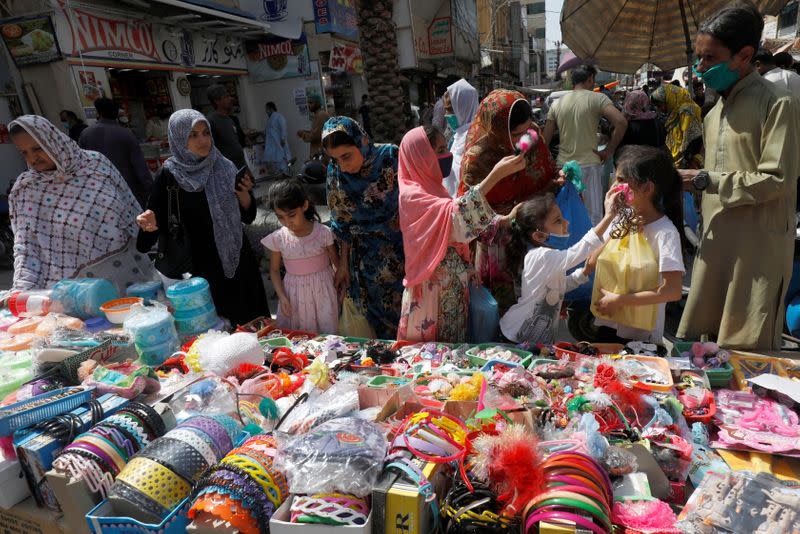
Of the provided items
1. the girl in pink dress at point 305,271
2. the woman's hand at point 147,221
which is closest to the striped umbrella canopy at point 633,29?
the girl in pink dress at point 305,271

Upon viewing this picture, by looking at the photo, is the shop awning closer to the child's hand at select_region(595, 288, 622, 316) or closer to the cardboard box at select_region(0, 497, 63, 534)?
the cardboard box at select_region(0, 497, 63, 534)

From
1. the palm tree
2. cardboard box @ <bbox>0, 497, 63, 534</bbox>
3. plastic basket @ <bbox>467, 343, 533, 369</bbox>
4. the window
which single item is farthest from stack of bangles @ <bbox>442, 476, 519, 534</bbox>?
the window

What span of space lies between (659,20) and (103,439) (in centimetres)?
457

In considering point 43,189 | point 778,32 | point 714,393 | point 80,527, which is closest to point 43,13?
point 43,189

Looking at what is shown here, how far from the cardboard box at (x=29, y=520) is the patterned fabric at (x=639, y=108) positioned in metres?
5.96

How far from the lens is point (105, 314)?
2.45 meters

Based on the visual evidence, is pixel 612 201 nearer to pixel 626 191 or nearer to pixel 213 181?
pixel 626 191

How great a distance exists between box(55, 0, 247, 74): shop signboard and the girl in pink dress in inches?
217

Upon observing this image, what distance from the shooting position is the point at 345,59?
12.6 m

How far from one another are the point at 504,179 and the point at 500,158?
13cm

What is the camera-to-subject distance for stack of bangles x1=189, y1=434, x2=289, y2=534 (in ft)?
3.62

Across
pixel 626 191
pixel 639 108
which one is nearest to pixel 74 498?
pixel 626 191

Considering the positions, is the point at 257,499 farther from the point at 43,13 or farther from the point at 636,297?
the point at 43,13

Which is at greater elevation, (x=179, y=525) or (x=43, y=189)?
(x=43, y=189)
